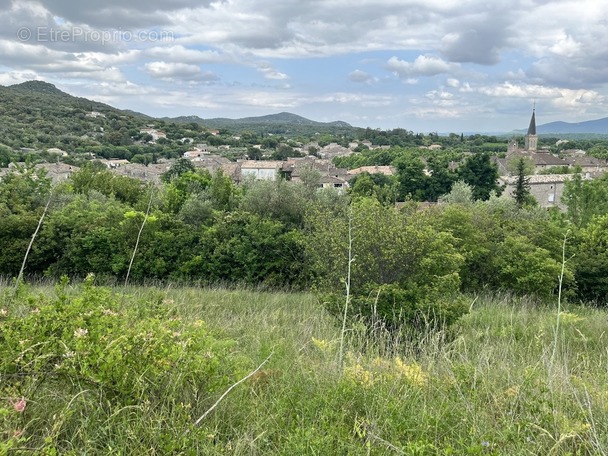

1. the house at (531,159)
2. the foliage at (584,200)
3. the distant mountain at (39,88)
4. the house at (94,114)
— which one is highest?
the distant mountain at (39,88)

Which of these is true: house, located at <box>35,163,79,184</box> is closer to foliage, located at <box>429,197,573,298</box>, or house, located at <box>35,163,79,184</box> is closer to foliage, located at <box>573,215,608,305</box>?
foliage, located at <box>429,197,573,298</box>

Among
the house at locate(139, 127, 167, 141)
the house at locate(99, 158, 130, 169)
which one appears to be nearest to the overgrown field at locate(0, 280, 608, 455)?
the house at locate(99, 158, 130, 169)

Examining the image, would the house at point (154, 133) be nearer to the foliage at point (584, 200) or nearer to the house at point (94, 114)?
the house at point (94, 114)

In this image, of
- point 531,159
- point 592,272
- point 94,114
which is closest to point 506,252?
point 592,272

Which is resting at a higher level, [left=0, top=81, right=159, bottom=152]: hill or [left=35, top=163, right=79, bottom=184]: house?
[left=0, top=81, right=159, bottom=152]: hill

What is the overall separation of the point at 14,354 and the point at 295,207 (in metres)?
14.9

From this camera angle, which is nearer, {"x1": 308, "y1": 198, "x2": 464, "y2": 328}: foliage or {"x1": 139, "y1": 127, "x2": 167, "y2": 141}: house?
{"x1": 308, "y1": 198, "x2": 464, "y2": 328}: foliage

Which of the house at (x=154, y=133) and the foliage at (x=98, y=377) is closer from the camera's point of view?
the foliage at (x=98, y=377)

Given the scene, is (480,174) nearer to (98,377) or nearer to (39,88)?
(98,377)

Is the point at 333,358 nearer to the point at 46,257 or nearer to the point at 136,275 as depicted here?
the point at 136,275

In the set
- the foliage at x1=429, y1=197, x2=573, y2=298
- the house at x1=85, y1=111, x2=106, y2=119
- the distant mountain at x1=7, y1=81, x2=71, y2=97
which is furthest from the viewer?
the distant mountain at x1=7, y1=81, x2=71, y2=97

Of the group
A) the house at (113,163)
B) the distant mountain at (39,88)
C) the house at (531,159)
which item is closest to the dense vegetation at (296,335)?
the house at (113,163)

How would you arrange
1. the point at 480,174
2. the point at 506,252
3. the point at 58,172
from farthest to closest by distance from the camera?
the point at 480,174 → the point at 58,172 → the point at 506,252

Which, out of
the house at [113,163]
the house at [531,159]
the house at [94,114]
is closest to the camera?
the house at [113,163]
